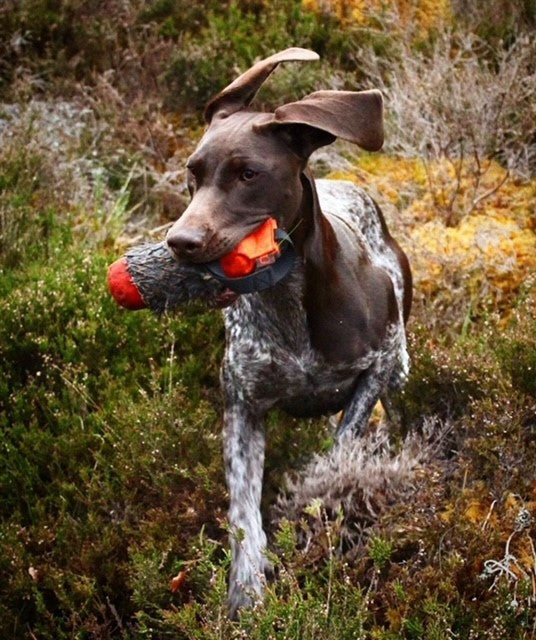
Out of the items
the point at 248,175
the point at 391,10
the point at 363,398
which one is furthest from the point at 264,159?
the point at 391,10

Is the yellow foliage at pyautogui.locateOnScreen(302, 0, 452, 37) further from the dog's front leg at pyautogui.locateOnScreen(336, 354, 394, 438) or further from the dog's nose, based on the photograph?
the dog's nose

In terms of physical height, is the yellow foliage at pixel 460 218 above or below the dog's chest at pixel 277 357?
below

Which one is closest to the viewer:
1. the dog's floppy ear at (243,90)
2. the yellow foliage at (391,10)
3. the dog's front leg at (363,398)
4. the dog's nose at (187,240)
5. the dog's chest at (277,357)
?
the dog's nose at (187,240)

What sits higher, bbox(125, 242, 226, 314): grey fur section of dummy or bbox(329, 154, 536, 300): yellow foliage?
bbox(125, 242, 226, 314): grey fur section of dummy

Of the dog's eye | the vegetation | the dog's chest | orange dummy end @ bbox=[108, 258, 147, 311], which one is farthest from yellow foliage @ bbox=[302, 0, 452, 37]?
the dog's eye

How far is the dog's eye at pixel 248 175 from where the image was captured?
3633mm

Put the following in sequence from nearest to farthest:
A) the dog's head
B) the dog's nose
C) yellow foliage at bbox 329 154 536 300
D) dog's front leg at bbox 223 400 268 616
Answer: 1. the dog's nose
2. the dog's head
3. dog's front leg at bbox 223 400 268 616
4. yellow foliage at bbox 329 154 536 300

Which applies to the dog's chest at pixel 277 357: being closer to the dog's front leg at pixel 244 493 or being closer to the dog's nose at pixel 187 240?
the dog's front leg at pixel 244 493

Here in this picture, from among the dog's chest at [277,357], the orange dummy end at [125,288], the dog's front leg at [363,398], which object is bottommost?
the dog's front leg at [363,398]

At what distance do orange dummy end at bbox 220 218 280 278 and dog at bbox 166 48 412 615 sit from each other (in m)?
0.04

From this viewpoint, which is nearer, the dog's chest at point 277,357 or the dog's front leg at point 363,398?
the dog's chest at point 277,357

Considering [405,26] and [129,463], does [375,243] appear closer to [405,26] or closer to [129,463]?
[129,463]

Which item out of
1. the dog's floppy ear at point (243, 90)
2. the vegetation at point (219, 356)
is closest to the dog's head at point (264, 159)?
the dog's floppy ear at point (243, 90)

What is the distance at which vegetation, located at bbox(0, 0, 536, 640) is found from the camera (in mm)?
3691
